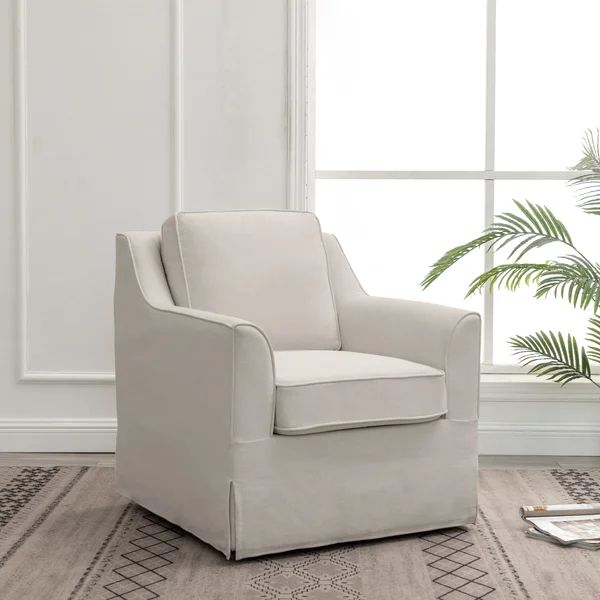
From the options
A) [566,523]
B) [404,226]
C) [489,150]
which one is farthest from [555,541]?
[489,150]

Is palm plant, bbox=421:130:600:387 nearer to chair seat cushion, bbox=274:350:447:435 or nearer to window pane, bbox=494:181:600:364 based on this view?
window pane, bbox=494:181:600:364

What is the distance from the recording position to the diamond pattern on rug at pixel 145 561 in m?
2.24

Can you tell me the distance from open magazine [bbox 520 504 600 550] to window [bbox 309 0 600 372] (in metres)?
1.15

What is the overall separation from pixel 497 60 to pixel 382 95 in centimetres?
45

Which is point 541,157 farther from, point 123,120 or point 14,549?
point 14,549

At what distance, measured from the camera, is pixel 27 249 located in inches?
145

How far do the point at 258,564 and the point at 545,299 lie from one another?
1906 mm

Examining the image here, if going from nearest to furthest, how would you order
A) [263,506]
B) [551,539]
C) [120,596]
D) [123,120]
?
[120,596], [263,506], [551,539], [123,120]

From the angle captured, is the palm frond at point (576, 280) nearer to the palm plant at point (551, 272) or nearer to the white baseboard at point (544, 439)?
the palm plant at point (551, 272)

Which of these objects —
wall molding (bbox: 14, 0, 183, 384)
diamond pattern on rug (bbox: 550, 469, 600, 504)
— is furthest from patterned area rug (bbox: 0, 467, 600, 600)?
wall molding (bbox: 14, 0, 183, 384)

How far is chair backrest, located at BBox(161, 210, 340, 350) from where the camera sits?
2.85 metres

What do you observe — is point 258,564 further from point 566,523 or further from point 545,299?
point 545,299

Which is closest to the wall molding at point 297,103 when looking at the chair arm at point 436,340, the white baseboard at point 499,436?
the chair arm at point 436,340

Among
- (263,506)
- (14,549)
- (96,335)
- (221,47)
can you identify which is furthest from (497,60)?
(14,549)
